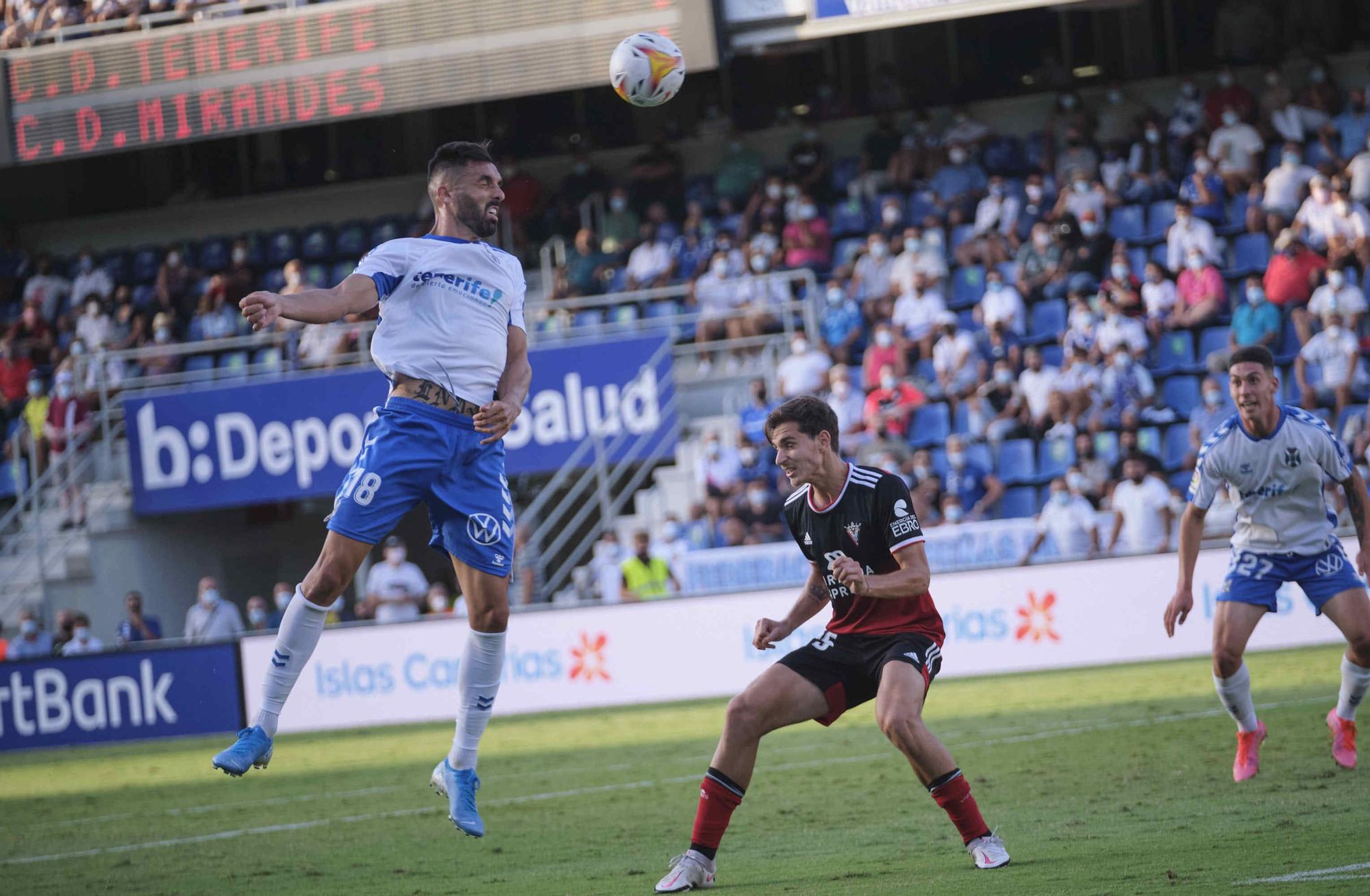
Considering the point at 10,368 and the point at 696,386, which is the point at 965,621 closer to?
the point at 696,386

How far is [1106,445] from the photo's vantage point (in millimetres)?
18812

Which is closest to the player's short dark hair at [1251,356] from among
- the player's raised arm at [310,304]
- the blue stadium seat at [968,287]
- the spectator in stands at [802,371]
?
the player's raised arm at [310,304]

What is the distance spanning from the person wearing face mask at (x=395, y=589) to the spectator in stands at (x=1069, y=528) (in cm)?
769

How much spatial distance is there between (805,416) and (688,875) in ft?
6.38

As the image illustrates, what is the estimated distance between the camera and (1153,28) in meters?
23.8

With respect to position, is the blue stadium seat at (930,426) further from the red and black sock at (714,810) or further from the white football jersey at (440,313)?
the red and black sock at (714,810)

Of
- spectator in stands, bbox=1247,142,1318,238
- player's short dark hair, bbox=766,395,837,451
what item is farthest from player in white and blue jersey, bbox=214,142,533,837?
spectator in stands, bbox=1247,142,1318,238

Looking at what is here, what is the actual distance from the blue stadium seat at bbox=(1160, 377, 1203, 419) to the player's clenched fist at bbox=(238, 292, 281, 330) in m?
15.1

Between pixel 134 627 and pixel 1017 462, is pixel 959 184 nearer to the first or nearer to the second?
pixel 1017 462

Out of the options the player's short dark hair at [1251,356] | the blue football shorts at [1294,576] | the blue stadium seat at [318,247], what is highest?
the blue stadium seat at [318,247]

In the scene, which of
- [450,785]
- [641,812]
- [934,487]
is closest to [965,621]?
[934,487]

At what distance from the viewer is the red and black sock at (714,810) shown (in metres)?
6.70

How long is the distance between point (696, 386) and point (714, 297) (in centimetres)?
128

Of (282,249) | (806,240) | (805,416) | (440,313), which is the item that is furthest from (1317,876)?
(282,249)
